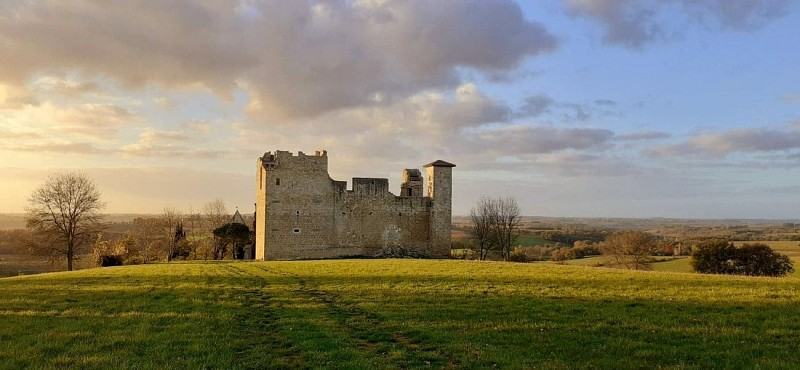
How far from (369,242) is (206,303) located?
26891 mm

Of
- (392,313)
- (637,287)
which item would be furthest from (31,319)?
(637,287)

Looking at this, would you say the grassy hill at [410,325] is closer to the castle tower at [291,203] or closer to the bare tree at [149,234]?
the castle tower at [291,203]

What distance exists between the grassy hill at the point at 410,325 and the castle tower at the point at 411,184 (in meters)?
24.5

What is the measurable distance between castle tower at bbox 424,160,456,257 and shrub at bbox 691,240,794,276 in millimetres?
20972

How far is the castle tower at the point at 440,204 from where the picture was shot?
142 ft

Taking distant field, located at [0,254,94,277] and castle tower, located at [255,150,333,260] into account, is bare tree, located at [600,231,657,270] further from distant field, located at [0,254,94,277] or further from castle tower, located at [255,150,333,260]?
distant field, located at [0,254,94,277]

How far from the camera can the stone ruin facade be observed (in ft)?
131

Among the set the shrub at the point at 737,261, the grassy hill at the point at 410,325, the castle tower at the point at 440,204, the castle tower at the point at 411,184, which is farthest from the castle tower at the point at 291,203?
the shrub at the point at 737,261

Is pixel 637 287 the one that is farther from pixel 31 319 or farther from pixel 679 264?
pixel 679 264

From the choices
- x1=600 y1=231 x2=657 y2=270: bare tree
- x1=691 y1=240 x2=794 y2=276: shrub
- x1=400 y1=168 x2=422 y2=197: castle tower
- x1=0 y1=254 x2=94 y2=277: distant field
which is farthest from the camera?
x1=600 y1=231 x2=657 y2=270: bare tree

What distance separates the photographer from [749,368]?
306 inches

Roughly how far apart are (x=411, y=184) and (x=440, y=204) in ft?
9.89

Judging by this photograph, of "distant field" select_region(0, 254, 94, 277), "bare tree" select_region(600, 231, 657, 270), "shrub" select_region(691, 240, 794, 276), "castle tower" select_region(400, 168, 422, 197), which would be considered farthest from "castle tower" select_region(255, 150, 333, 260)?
"shrub" select_region(691, 240, 794, 276)

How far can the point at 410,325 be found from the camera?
38.5 ft
